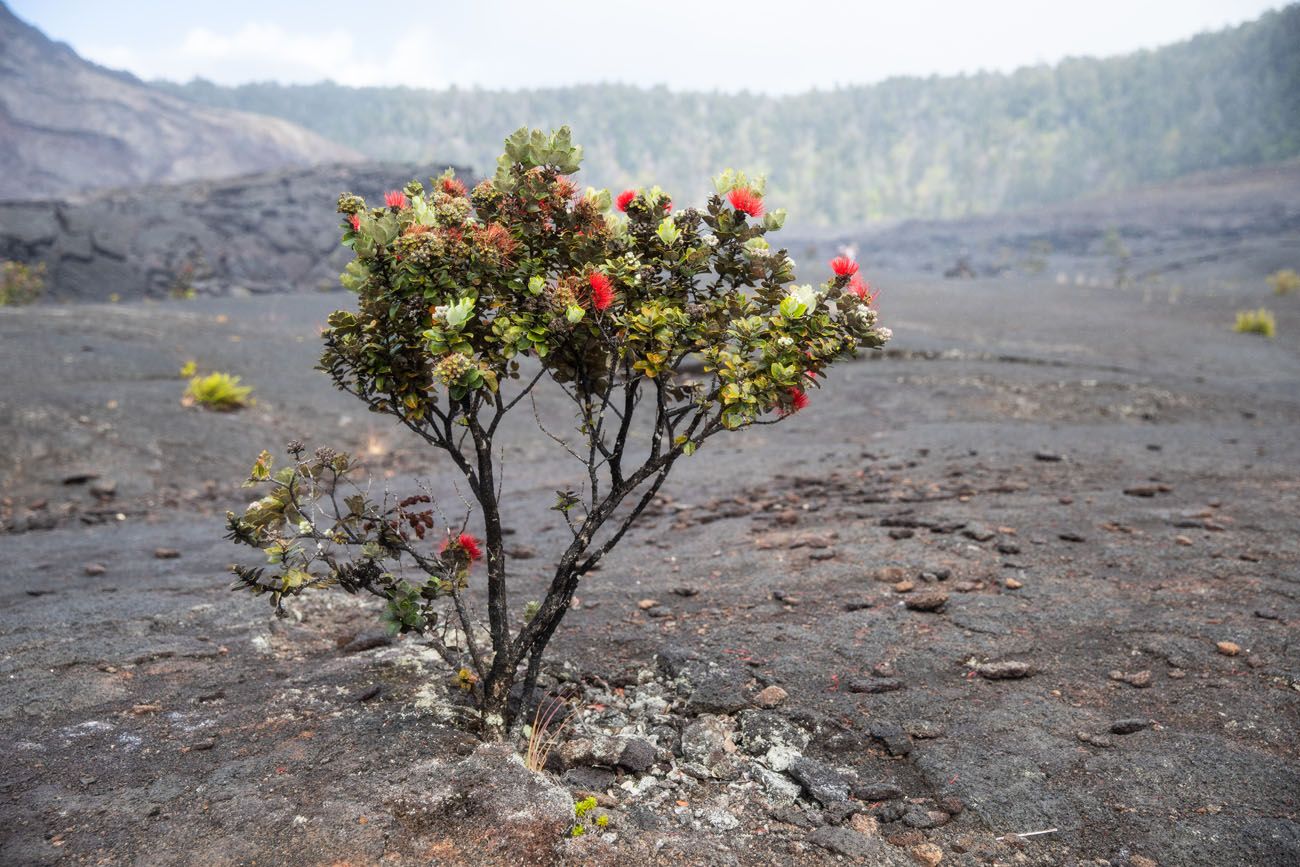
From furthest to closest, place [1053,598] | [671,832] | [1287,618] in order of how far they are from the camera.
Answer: [1053,598], [1287,618], [671,832]

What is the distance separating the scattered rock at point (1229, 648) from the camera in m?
3.34

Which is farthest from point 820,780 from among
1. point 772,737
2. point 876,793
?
point 772,737

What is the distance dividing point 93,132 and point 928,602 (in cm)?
5125

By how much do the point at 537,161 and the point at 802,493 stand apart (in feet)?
13.8

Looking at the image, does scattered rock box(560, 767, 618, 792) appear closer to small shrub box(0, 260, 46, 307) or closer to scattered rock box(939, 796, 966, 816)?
scattered rock box(939, 796, 966, 816)

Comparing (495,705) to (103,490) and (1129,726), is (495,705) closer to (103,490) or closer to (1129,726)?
(1129,726)

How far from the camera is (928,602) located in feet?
12.8

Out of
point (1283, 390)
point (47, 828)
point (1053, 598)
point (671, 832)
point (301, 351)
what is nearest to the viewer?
point (47, 828)

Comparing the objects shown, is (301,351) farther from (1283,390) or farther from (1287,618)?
(1283,390)

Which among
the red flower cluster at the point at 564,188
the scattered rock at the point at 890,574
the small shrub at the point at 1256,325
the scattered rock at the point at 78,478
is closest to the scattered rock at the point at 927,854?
the scattered rock at the point at 890,574

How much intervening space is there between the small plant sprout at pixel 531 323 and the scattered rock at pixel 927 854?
1299 millimetres

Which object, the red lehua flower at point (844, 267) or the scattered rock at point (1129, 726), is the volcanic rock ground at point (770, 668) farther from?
the red lehua flower at point (844, 267)

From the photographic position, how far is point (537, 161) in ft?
8.54

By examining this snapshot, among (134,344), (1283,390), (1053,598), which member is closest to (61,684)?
(1053,598)
